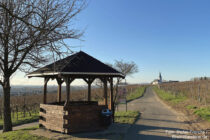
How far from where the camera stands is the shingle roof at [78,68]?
7.15 metres

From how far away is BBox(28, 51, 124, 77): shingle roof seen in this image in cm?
715

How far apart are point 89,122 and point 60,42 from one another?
3.79m

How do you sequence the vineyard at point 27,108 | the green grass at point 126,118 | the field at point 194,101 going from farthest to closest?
the vineyard at point 27,108
the field at point 194,101
the green grass at point 126,118

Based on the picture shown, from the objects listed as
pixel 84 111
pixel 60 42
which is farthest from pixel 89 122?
pixel 60 42

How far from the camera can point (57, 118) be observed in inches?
289

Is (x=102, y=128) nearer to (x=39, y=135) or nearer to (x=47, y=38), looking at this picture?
(x=39, y=135)

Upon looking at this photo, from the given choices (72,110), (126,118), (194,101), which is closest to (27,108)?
(126,118)

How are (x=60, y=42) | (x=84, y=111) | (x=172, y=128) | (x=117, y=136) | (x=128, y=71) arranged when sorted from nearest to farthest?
(x=60, y=42), (x=117, y=136), (x=84, y=111), (x=172, y=128), (x=128, y=71)

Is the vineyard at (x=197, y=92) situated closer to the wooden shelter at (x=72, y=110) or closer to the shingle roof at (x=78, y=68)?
the shingle roof at (x=78, y=68)

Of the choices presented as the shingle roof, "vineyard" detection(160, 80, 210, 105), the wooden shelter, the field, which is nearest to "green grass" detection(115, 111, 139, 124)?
the wooden shelter

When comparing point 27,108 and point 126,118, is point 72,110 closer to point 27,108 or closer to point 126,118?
point 126,118

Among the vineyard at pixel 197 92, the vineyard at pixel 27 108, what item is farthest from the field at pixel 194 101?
the vineyard at pixel 27 108

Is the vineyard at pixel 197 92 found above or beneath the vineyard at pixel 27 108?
above

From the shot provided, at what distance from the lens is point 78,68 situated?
7.47 meters
